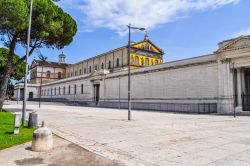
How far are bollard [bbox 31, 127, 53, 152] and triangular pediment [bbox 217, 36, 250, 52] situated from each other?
24499mm

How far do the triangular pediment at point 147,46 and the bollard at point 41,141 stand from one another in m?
52.3

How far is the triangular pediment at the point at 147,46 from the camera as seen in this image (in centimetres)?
5930

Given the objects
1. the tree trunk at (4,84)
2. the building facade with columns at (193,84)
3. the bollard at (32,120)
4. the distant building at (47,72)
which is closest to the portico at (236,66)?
the building facade with columns at (193,84)

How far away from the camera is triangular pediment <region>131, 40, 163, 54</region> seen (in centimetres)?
5930

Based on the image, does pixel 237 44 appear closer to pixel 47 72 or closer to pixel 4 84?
pixel 4 84

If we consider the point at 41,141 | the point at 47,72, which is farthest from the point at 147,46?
the point at 41,141

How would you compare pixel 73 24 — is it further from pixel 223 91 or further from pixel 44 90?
pixel 44 90

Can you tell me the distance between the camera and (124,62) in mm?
56906

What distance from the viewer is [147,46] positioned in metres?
61.7

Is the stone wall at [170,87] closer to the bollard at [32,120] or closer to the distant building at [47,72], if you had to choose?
the bollard at [32,120]

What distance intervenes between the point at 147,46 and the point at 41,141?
56487 mm

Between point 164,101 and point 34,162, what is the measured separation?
29990mm

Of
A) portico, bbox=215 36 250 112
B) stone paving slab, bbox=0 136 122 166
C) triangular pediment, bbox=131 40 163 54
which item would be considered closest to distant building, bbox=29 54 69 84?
triangular pediment, bbox=131 40 163 54

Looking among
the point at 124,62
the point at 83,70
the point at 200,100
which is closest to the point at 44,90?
the point at 83,70
